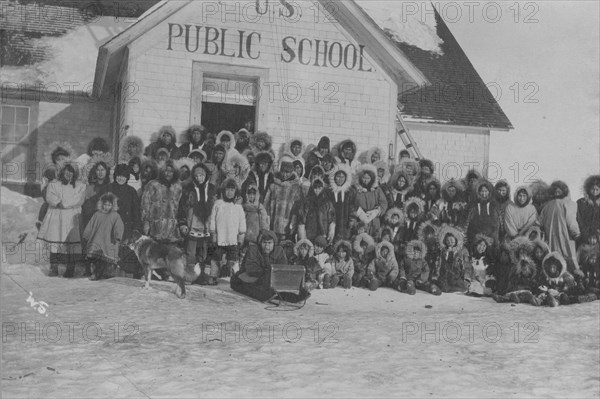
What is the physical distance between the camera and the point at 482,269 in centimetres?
564

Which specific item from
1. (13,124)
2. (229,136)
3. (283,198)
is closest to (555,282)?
(283,198)

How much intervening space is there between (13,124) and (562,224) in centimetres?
388

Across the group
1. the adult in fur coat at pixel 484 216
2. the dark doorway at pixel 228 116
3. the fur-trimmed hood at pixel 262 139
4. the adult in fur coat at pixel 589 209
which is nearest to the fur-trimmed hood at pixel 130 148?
the dark doorway at pixel 228 116

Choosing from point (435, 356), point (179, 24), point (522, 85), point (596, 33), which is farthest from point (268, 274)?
point (596, 33)

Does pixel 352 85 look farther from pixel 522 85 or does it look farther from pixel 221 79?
pixel 522 85

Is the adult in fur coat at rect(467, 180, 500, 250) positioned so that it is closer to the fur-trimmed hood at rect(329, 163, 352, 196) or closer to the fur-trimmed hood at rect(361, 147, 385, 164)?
the fur-trimmed hood at rect(361, 147, 385, 164)

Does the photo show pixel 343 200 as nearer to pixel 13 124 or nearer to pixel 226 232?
pixel 226 232

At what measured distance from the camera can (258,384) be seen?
455 centimetres

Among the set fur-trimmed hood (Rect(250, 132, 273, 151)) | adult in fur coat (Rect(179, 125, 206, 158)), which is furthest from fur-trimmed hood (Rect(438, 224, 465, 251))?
adult in fur coat (Rect(179, 125, 206, 158))

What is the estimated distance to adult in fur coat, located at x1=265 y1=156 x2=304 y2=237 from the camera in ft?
17.4

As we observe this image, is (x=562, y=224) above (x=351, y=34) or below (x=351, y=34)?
below

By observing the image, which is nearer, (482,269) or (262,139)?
(262,139)

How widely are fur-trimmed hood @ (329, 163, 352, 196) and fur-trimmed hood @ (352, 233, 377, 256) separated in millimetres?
340

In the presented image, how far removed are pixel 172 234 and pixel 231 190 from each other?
1.61ft
